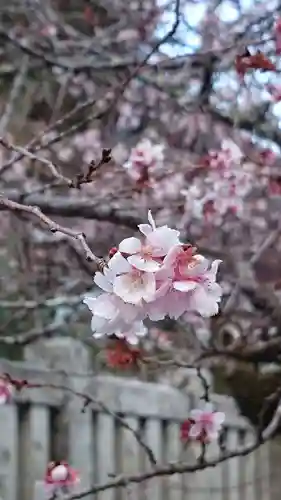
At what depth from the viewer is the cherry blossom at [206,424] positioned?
67.6 inches

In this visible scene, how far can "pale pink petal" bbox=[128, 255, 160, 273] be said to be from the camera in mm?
565

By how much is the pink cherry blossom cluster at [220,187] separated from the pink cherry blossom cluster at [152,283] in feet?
4.55

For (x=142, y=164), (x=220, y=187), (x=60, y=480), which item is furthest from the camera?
(x=220, y=187)

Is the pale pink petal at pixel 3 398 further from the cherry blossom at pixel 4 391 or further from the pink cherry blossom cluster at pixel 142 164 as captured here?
the pink cherry blossom cluster at pixel 142 164

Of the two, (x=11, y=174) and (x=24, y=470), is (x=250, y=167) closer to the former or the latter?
(x=11, y=174)

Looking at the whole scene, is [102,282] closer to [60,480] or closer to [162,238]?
[162,238]

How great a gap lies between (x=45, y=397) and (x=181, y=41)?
1.24 metres

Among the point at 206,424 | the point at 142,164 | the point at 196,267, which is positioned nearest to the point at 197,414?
the point at 206,424

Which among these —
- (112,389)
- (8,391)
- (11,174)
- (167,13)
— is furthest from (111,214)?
(167,13)

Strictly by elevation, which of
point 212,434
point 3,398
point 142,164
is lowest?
point 212,434

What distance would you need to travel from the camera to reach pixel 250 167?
2377mm

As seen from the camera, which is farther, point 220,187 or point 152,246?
point 220,187

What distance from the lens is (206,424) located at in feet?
5.73

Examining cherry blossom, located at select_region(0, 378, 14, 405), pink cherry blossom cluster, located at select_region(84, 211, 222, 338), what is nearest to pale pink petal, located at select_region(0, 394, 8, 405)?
cherry blossom, located at select_region(0, 378, 14, 405)
